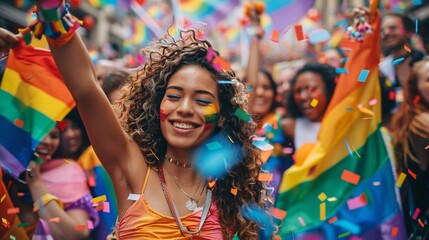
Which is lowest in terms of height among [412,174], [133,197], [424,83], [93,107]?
[412,174]

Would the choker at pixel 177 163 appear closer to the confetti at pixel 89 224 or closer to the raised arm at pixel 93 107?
the raised arm at pixel 93 107

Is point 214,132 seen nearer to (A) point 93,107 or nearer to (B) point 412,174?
(A) point 93,107

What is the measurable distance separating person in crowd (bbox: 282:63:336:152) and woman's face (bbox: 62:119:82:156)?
1.53 metres

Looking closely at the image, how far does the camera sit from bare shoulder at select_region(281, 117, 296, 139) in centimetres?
508

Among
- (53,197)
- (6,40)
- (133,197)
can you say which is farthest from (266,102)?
(133,197)

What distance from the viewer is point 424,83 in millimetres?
4074

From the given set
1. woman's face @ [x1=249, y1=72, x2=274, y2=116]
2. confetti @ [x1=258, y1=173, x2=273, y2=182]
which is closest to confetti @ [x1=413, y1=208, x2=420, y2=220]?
confetti @ [x1=258, y1=173, x2=273, y2=182]

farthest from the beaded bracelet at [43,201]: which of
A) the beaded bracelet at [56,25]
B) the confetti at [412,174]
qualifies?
the confetti at [412,174]

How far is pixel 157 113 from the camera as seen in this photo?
2.92 m

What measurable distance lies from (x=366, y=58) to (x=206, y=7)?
3808 millimetres

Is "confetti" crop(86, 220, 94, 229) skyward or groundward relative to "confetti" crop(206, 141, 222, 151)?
groundward

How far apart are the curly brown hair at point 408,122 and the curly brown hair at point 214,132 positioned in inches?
49.0

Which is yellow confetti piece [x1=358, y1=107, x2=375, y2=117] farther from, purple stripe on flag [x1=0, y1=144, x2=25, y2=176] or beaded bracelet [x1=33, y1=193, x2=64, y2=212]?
purple stripe on flag [x1=0, y1=144, x2=25, y2=176]

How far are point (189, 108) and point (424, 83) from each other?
188cm
